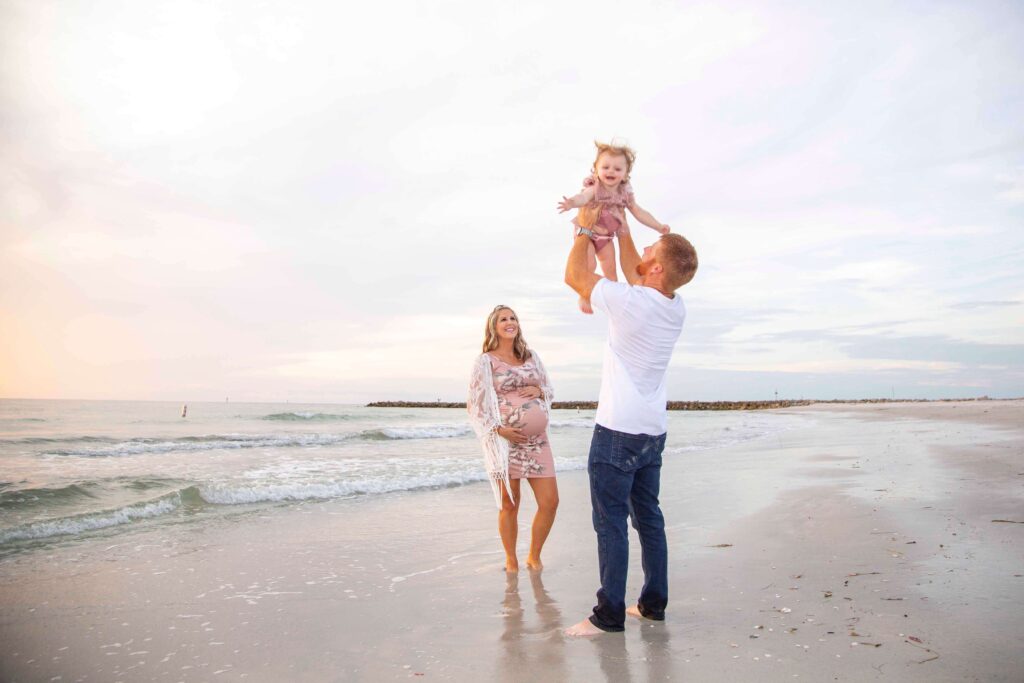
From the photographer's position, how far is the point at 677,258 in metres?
3.48

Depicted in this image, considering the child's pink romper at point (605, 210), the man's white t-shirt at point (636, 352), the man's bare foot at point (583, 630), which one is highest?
the child's pink romper at point (605, 210)

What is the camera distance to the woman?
17.3ft

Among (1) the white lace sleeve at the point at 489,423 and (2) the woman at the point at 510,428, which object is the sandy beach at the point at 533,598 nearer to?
(2) the woman at the point at 510,428

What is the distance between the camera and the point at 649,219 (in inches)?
160

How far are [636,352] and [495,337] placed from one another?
213 centimetres

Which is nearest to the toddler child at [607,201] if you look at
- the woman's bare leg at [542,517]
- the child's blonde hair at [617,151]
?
the child's blonde hair at [617,151]

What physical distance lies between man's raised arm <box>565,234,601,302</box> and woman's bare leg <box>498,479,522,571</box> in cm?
225

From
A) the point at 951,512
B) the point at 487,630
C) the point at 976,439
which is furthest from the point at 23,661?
the point at 976,439

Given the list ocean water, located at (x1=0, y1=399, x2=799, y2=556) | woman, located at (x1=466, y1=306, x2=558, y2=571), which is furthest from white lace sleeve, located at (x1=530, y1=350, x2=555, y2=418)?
ocean water, located at (x1=0, y1=399, x2=799, y2=556)

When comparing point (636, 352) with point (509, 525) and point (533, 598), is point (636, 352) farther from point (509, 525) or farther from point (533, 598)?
point (509, 525)

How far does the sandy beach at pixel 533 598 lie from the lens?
308cm

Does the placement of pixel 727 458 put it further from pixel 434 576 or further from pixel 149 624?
pixel 149 624

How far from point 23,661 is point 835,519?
19.8 ft

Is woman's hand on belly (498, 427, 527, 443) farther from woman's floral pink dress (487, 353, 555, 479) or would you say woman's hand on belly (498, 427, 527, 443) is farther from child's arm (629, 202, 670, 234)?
child's arm (629, 202, 670, 234)
